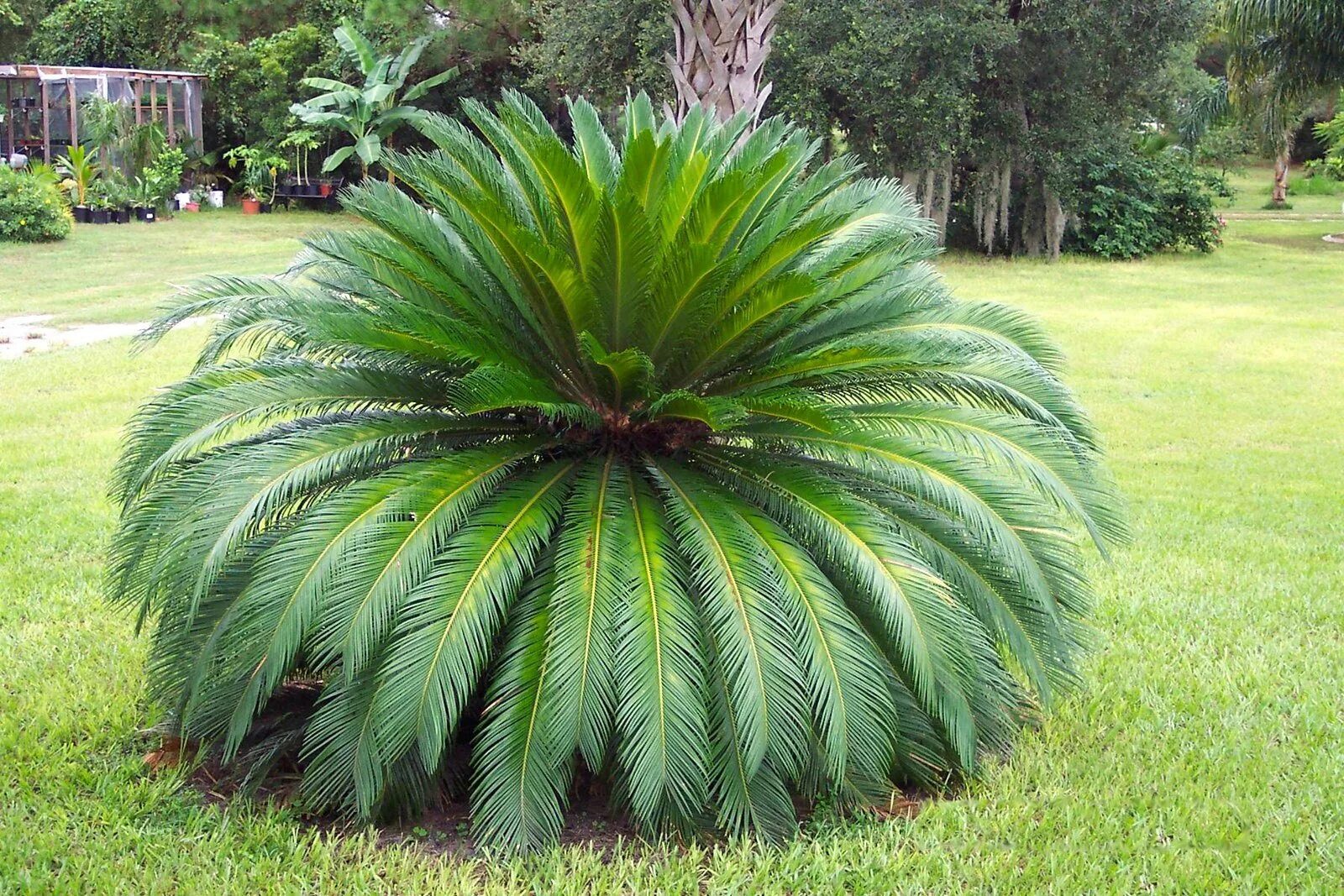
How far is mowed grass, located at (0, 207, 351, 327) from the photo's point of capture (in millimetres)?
13875

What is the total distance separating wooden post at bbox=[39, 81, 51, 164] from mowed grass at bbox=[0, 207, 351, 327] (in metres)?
3.66

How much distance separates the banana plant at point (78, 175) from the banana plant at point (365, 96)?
13.0 ft

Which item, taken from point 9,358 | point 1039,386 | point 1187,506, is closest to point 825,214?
point 1039,386

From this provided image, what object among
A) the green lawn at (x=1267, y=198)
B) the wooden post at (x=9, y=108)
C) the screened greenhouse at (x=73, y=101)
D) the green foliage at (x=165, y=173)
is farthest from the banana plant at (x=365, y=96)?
the green lawn at (x=1267, y=198)

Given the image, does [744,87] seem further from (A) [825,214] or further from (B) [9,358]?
(B) [9,358]

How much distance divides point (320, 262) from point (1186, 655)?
3.62m

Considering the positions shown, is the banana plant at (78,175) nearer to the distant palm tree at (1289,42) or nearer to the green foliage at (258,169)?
the green foliage at (258,169)

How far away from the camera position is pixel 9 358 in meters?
10.9

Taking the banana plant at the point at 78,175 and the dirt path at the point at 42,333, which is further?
the banana plant at the point at 78,175

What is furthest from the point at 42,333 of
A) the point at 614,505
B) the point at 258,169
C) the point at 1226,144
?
the point at 1226,144

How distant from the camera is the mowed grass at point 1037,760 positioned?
10.7 feet

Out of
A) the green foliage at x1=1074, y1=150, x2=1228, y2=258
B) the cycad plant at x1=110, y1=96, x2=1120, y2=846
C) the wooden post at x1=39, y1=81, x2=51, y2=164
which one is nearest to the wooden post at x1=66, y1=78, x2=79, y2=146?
the wooden post at x1=39, y1=81, x2=51, y2=164

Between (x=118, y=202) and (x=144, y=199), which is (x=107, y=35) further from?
(x=118, y=202)

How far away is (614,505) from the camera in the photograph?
3680 millimetres
